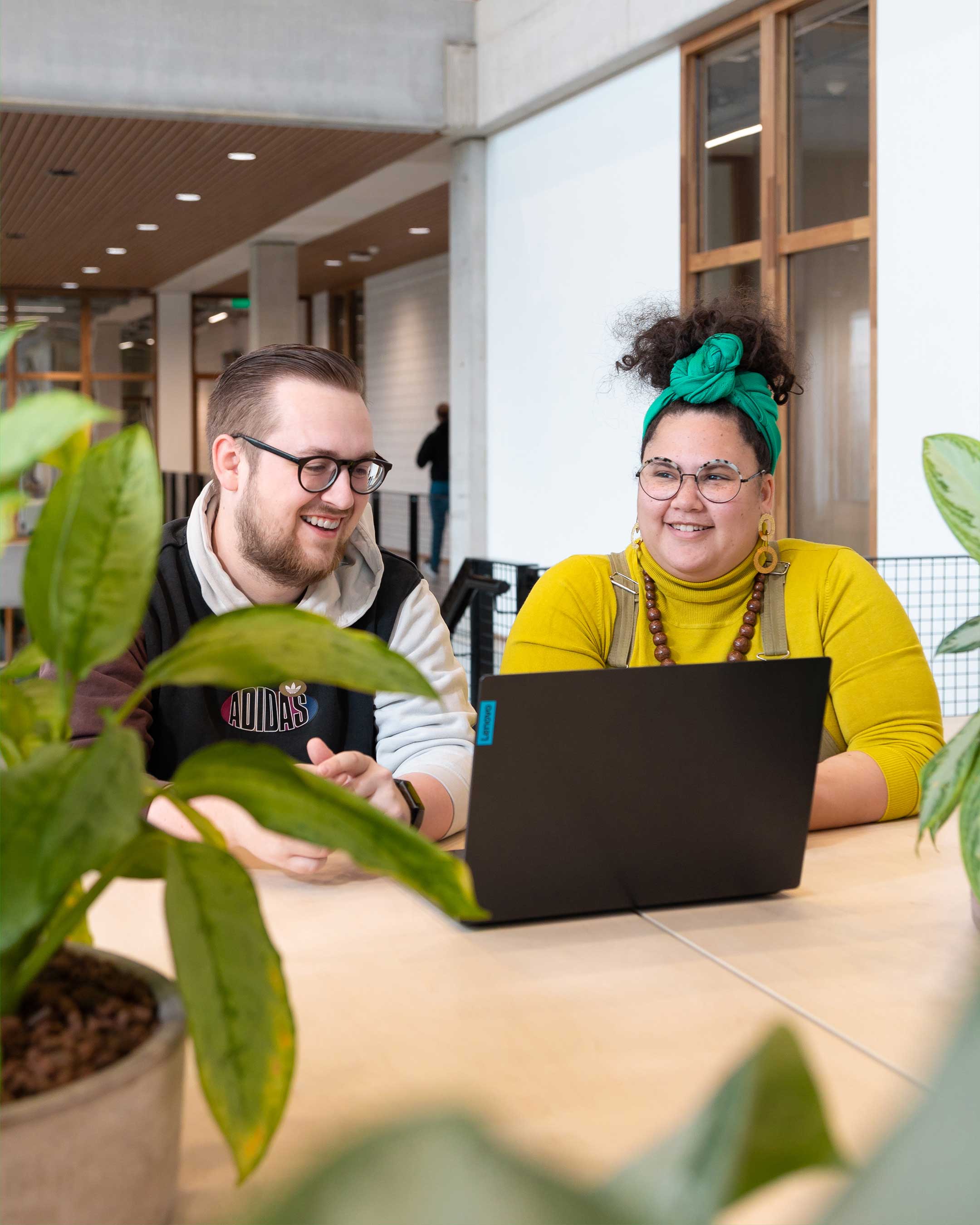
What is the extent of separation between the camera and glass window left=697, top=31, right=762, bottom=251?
6.23 meters

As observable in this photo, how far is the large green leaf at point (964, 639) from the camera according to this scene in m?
1.14

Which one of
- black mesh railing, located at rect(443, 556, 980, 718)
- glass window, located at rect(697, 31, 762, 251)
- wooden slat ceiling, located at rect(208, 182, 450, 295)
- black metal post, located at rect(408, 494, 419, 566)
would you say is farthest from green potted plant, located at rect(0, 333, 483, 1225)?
black metal post, located at rect(408, 494, 419, 566)

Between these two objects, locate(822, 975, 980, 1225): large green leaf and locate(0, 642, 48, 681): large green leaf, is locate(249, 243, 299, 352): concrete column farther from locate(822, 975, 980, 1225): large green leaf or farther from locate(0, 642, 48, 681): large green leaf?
locate(822, 975, 980, 1225): large green leaf

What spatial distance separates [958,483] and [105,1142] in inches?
33.0

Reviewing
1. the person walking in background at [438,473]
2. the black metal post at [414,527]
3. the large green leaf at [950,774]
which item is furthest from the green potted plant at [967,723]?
the person walking in background at [438,473]

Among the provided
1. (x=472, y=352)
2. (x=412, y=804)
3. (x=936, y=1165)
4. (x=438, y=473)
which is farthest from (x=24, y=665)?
(x=438, y=473)

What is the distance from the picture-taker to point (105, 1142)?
0.60 m

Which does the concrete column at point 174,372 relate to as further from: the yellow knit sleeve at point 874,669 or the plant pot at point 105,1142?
the plant pot at point 105,1142

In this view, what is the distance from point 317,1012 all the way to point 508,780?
0.28 meters

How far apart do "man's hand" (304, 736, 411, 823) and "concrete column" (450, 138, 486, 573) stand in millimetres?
7193

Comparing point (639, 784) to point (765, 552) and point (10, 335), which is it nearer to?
point (10, 335)

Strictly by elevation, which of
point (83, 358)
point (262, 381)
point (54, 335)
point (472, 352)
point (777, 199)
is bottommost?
point (262, 381)

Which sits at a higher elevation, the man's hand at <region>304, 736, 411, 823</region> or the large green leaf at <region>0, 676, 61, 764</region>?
the large green leaf at <region>0, 676, 61, 764</region>

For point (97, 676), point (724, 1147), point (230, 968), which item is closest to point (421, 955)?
point (230, 968)
